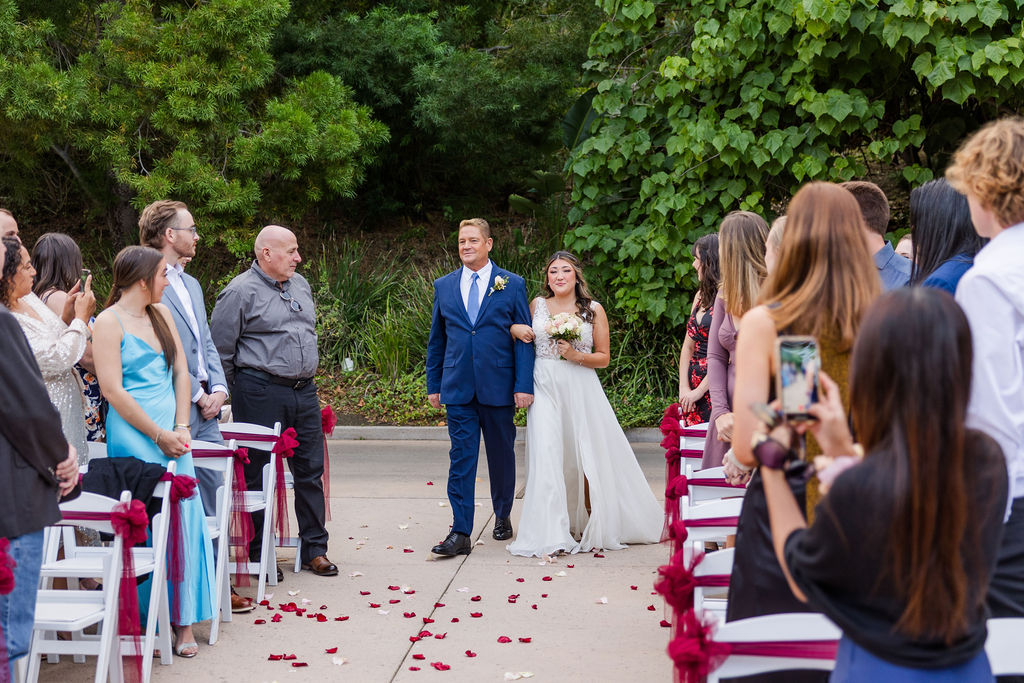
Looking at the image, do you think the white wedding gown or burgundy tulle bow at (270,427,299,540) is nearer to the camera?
burgundy tulle bow at (270,427,299,540)

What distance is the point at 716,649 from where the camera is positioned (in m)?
2.60

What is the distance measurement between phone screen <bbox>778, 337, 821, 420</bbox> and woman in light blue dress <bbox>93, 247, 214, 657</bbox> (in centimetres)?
388

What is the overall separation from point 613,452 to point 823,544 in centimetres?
547

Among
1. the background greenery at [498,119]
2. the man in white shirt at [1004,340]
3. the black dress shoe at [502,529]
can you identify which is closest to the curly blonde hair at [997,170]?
the man in white shirt at [1004,340]

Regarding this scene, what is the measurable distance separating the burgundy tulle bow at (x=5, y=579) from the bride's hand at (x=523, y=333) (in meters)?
4.41

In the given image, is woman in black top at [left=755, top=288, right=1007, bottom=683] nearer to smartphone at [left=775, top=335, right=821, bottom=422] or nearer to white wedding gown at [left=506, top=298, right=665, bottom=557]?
smartphone at [left=775, top=335, right=821, bottom=422]

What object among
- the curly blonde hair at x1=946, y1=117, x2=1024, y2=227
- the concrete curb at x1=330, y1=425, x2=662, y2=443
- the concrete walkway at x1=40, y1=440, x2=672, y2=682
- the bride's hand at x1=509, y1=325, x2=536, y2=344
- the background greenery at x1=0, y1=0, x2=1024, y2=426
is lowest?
the concrete curb at x1=330, y1=425, x2=662, y2=443

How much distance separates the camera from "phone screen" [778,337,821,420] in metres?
2.13

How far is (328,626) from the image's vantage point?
19.1 ft

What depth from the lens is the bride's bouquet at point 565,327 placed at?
296 inches

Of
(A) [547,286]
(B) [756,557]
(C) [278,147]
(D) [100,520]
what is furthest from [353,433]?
(B) [756,557]

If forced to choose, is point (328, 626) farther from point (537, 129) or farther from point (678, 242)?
point (537, 129)

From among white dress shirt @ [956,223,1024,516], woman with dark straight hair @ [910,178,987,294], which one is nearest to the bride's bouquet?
woman with dark straight hair @ [910,178,987,294]

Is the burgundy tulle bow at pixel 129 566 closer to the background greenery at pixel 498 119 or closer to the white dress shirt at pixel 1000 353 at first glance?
the white dress shirt at pixel 1000 353
